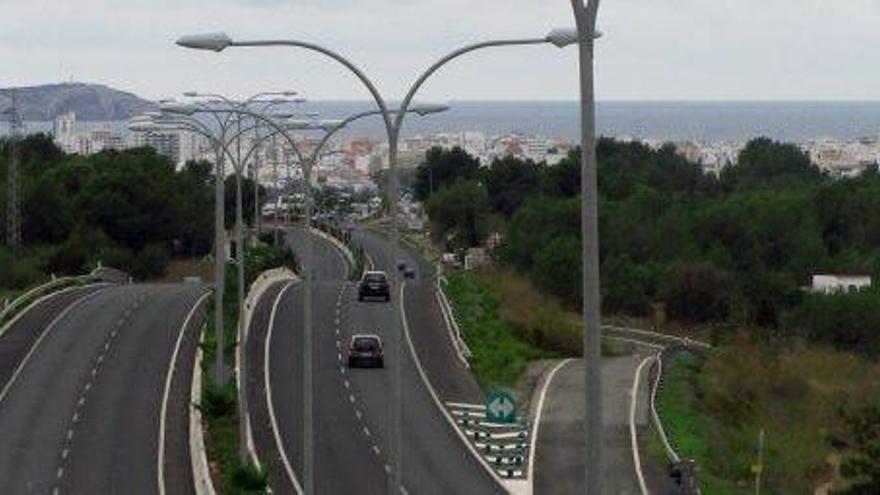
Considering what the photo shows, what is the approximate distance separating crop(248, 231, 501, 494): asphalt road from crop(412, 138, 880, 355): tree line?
52.7 ft

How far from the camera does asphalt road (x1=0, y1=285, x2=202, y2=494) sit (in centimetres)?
3781

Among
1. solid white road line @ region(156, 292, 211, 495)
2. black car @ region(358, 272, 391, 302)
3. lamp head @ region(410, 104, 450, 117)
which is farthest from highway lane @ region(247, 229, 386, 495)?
lamp head @ region(410, 104, 450, 117)

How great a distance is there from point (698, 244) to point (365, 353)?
42.9m

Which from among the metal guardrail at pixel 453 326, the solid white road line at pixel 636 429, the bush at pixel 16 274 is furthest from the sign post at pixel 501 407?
the bush at pixel 16 274

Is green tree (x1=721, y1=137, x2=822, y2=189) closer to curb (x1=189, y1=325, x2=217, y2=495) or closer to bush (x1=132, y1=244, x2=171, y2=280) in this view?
bush (x1=132, y1=244, x2=171, y2=280)

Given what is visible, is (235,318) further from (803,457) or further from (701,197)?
(701,197)

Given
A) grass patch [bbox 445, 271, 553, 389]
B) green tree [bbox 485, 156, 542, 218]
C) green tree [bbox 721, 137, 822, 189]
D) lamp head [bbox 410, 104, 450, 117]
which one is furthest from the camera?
green tree [bbox 721, 137, 822, 189]

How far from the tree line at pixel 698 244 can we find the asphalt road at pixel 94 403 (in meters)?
21.5

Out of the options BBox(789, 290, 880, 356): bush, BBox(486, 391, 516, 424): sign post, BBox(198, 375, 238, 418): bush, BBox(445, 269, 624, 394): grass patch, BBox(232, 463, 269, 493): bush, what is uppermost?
BBox(486, 391, 516, 424): sign post

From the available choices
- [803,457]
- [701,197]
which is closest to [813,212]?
[701,197]

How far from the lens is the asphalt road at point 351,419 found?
122ft

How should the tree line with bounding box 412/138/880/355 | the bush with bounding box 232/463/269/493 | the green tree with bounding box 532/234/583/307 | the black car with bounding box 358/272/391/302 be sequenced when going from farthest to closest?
the green tree with bounding box 532/234/583/307 < the tree line with bounding box 412/138/880/355 < the black car with bounding box 358/272/391/302 < the bush with bounding box 232/463/269/493

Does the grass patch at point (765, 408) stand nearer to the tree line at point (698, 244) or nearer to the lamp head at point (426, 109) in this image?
the tree line at point (698, 244)

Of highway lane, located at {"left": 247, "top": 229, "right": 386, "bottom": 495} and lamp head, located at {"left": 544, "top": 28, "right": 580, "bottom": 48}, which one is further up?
lamp head, located at {"left": 544, "top": 28, "right": 580, "bottom": 48}
